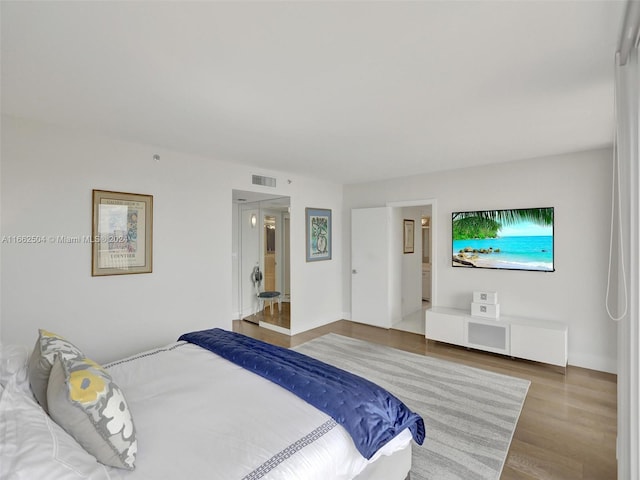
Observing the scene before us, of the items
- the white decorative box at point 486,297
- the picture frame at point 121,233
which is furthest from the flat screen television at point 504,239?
the picture frame at point 121,233

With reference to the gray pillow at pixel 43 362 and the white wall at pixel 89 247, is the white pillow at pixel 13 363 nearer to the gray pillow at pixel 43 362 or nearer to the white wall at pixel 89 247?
the gray pillow at pixel 43 362

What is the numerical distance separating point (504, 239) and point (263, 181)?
3364 millimetres

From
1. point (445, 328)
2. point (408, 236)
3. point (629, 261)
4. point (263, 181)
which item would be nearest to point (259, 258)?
point (263, 181)

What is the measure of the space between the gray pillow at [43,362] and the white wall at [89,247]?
152 centimetres

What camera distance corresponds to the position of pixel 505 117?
2598 mm

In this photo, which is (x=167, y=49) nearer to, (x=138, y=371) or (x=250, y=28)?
(x=250, y=28)

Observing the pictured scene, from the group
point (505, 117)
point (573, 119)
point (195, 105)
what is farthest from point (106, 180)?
point (573, 119)

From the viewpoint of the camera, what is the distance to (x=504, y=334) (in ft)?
12.6

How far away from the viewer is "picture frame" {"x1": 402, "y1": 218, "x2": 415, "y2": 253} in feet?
19.0

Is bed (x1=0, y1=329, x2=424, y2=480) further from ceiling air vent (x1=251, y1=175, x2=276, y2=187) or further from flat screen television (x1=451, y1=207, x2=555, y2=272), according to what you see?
flat screen television (x1=451, y1=207, x2=555, y2=272)

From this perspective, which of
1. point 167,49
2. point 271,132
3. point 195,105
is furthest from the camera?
point 271,132

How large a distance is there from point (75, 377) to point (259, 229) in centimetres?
437

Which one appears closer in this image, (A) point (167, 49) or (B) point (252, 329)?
(A) point (167, 49)

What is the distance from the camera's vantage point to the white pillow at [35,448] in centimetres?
88
